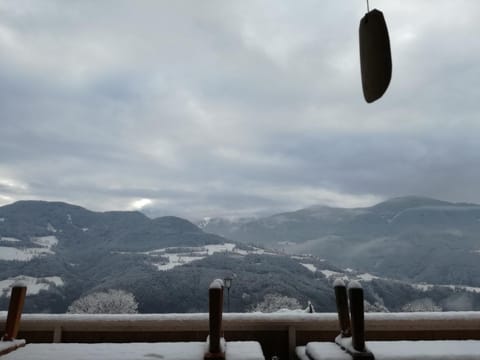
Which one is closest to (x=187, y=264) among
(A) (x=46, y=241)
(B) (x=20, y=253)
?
(B) (x=20, y=253)

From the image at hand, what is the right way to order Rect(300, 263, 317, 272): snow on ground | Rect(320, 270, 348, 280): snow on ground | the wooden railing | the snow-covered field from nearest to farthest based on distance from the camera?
Rect(320, 270, 348, 280): snow on ground
the wooden railing
Rect(300, 263, 317, 272): snow on ground
the snow-covered field

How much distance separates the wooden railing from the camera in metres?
2.10

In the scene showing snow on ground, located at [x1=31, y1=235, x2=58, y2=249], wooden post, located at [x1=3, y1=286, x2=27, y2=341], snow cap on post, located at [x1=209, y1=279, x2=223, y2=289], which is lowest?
wooden post, located at [x1=3, y1=286, x2=27, y2=341]

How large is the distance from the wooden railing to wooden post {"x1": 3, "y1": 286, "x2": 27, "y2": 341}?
51 cm

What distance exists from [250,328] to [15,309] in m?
1.23

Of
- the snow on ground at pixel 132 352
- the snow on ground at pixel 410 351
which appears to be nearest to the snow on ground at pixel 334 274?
the snow on ground at pixel 410 351

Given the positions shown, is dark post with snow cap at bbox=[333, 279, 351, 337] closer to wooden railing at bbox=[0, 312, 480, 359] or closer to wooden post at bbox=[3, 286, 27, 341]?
wooden railing at bbox=[0, 312, 480, 359]

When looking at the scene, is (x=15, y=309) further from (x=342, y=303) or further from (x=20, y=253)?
(x=20, y=253)

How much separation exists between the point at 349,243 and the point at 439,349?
81.1 meters

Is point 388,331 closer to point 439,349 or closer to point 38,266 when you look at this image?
point 439,349

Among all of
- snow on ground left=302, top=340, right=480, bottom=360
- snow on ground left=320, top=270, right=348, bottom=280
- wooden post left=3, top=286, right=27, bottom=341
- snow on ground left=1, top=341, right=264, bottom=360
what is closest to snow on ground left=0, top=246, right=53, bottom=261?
snow on ground left=320, top=270, right=348, bottom=280

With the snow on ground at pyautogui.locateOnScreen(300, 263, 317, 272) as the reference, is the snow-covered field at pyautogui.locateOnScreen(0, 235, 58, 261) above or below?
above

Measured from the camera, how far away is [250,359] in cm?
133

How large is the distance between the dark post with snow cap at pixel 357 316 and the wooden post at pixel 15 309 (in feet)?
4.77
